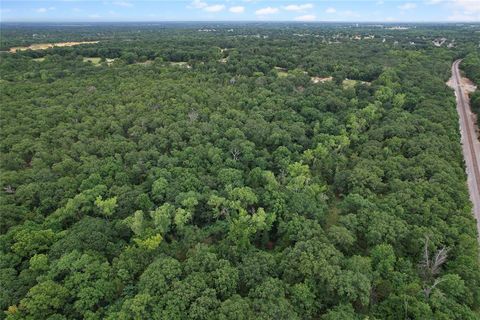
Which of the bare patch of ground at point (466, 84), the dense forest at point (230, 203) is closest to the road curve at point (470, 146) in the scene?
the bare patch of ground at point (466, 84)

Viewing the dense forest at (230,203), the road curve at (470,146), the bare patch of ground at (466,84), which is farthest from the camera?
the bare patch of ground at (466,84)

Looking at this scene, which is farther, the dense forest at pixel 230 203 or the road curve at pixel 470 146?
the road curve at pixel 470 146

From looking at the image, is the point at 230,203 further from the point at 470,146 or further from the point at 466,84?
the point at 466,84

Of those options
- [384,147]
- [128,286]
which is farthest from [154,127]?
[384,147]

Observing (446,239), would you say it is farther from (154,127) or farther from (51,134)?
(51,134)

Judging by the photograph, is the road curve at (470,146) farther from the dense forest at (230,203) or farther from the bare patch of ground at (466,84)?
the dense forest at (230,203)

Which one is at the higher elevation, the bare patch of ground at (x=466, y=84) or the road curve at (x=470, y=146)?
the bare patch of ground at (x=466, y=84)

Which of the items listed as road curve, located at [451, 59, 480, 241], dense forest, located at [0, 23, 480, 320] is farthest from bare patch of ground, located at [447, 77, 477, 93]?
dense forest, located at [0, 23, 480, 320]
